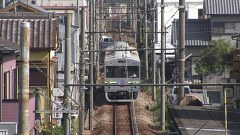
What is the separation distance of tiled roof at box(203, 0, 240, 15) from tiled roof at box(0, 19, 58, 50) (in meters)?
19.7

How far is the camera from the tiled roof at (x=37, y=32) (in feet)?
59.0

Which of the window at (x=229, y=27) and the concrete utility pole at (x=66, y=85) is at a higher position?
the window at (x=229, y=27)

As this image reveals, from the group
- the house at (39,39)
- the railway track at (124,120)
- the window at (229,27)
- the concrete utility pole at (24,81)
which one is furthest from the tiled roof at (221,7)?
the concrete utility pole at (24,81)

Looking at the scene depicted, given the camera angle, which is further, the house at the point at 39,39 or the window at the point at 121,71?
the window at the point at 121,71

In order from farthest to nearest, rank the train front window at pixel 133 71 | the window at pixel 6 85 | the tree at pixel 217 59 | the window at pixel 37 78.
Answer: the tree at pixel 217 59 → the train front window at pixel 133 71 → the window at pixel 37 78 → the window at pixel 6 85

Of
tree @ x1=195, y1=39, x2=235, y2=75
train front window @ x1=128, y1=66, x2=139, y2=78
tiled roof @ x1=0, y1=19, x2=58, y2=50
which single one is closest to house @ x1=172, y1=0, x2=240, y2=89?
tree @ x1=195, y1=39, x2=235, y2=75

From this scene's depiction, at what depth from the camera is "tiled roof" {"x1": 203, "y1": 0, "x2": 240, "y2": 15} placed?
122 feet

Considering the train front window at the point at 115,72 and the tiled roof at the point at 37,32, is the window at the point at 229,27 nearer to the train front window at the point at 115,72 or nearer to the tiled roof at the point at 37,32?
the train front window at the point at 115,72

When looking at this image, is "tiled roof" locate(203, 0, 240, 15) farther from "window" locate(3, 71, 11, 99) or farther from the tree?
"window" locate(3, 71, 11, 99)

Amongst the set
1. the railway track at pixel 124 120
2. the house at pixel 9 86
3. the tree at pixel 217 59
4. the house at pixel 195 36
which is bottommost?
the railway track at pixel 124 120

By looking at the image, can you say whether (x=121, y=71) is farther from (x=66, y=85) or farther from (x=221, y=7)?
(x=66, y=85)

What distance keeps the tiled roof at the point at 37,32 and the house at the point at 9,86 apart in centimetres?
172

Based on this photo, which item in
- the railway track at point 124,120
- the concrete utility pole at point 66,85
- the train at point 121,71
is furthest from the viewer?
the train at point 121,71

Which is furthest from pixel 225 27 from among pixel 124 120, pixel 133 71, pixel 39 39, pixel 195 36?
pixel 39 39
